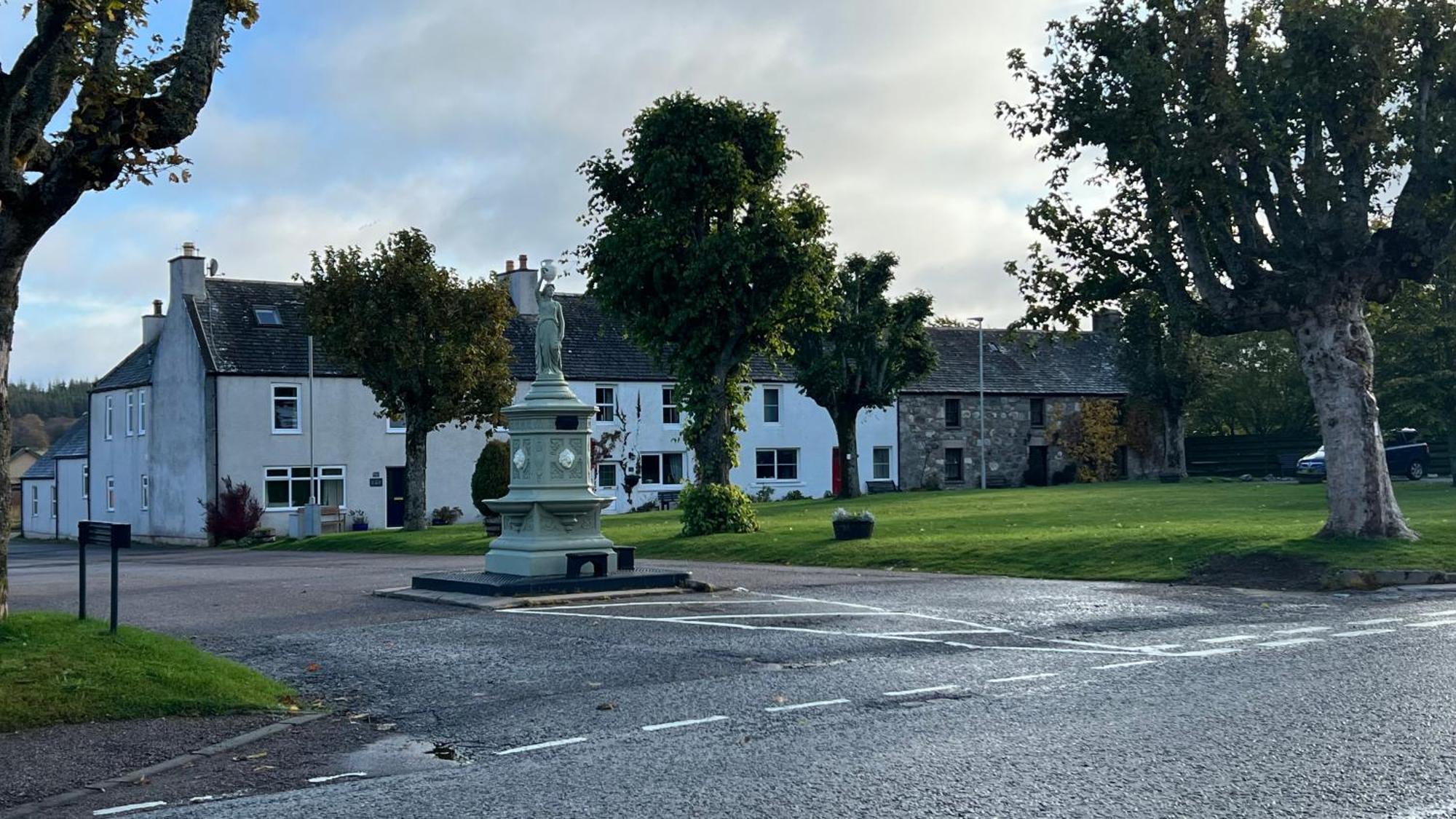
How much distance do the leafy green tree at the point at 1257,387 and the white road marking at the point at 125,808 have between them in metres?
66.8

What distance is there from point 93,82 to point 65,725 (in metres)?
5.68

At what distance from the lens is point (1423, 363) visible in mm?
42250

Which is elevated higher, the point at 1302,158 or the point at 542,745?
the point at 1302,158

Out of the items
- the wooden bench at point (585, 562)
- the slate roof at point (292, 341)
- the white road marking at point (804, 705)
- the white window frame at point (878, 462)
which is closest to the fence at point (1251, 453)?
the white window frame at point (878, 462)

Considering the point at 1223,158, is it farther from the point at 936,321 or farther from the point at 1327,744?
the point at 936,321

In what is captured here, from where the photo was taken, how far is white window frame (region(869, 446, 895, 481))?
63031 millimetres

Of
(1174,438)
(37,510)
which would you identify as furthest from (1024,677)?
(37,510)

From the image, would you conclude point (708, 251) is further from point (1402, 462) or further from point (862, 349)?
point (1402, 462)

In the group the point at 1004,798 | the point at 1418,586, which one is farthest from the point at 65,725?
the point at 1418,586

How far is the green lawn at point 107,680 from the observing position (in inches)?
392

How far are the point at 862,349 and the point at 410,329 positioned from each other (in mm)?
17917

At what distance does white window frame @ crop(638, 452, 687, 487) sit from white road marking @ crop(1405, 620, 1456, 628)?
43952 mm

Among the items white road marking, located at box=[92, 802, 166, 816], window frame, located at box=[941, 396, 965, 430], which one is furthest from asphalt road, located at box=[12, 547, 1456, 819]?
window frame, located at box=[941, 396, 965, 430]

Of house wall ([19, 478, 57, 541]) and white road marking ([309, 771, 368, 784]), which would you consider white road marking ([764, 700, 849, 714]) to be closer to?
white road marking ([309, 771, 368, 784])
